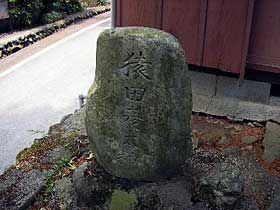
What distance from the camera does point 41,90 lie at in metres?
10.0

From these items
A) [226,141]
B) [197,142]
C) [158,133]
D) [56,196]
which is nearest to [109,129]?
[158,133]

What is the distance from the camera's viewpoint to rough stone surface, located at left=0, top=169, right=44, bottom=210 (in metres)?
4.84

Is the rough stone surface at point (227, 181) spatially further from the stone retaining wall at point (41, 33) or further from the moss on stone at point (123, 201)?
the stone retaining wall at point (41, 33)

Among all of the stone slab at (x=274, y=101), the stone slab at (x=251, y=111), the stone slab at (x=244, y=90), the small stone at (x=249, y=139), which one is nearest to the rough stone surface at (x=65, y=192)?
the small stone at (x=249, y=139)

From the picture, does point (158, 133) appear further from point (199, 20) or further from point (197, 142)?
point (199, 20)

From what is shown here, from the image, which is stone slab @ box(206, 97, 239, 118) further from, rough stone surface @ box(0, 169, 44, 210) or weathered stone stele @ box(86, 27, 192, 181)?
rough stone surface @ box(0, 169, 44, 210)

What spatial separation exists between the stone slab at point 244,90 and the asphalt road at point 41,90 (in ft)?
11.8

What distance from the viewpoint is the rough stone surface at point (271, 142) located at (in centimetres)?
529

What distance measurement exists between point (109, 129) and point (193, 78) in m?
3.04

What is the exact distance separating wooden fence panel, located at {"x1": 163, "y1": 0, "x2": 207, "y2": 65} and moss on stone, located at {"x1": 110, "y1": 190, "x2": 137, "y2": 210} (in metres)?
3.18

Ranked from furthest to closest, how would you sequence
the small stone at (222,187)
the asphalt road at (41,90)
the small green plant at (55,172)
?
1. the asphalt road at (41,90)
2. the small green plant at (55,172)
3. the small stone at (222,187)

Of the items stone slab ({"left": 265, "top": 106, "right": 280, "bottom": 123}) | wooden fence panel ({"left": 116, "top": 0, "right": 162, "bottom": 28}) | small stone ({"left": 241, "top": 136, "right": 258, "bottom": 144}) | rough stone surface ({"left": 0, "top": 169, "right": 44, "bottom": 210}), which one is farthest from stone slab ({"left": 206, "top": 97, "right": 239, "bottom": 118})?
rough stone surface ({"left": 0, "top": 169, "right": 44, "bottom": 210})

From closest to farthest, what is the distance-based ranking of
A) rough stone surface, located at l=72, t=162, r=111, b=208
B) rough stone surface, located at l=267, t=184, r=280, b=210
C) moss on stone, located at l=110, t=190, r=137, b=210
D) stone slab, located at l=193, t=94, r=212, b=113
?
rough stone surface, located at l=267, t=184, r=280, b=210 → moss on stone, located at l=110, t=190, r=137, b=210 → rough stone surface, located at l=72, t=162, r=111, b=208 → stone slab, located at l=193, t=94, r=212, b=113

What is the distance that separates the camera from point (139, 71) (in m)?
4.00
